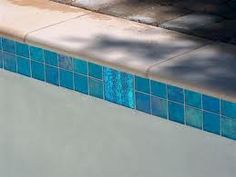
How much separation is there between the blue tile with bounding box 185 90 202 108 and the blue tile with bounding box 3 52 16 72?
855mm

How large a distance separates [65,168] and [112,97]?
438mm

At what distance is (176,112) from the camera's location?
2.84 meters

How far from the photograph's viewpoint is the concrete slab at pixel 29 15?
3.33 m

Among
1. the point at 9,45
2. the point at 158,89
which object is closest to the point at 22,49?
the point at 9,45

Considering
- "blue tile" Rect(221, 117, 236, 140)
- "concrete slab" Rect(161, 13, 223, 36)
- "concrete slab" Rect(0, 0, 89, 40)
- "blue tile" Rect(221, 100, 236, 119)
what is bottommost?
"blue tile" Rect(221, 117, 236, 140)

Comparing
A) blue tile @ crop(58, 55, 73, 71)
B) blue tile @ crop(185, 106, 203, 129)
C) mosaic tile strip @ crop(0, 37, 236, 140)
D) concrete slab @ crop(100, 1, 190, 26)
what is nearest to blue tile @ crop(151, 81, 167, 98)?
mosaic tile strip @ crop(0, 37, 236, 140)

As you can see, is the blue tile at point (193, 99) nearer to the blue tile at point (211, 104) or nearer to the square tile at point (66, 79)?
the blue tile at point (211, 104)

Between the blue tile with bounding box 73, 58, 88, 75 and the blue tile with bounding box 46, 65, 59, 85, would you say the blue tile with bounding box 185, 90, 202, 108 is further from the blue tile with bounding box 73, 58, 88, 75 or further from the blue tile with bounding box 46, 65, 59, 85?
the blue tile with bounding box 46, 65, 59, 85

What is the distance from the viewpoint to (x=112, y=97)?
9.94 ft

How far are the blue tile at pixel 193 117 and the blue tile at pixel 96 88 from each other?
0.39 metres

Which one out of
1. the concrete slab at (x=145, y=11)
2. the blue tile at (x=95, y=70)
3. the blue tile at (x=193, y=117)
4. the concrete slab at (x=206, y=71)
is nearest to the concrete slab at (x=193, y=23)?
the concrete slab at (x=145, y=11)

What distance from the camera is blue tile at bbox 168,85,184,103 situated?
281 centimetres

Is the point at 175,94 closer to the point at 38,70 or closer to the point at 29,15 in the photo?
the point at 38,70

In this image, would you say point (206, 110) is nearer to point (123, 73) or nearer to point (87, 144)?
point (123, 73)
